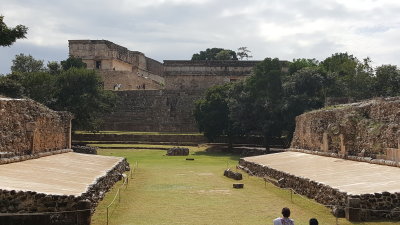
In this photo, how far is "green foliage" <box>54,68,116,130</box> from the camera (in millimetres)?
37875

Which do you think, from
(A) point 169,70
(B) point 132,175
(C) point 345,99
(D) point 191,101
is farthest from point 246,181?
(A) point 169,70

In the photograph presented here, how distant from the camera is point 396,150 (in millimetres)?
14781

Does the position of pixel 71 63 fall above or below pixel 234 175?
above

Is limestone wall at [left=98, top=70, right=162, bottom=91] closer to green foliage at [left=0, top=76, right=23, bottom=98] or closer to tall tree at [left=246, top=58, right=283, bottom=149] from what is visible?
green foliage at [left=0, top=76, right=23, bottom=98]

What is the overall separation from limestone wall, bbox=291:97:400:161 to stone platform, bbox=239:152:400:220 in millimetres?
586

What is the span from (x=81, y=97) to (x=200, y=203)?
87.7ft

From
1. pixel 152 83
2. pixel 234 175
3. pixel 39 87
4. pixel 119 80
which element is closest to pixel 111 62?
pixel 119 80

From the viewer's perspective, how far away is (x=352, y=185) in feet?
38.7

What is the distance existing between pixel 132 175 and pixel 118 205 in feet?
27.4

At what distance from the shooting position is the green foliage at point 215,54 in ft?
268

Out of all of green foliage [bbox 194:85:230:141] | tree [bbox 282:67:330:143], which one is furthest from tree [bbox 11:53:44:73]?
tree [bbox 282:67:330:143]

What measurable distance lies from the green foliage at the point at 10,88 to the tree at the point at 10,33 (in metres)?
13.7

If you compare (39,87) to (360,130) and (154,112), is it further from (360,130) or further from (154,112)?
(360,130)

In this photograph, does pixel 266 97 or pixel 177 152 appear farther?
pixel 266 97
